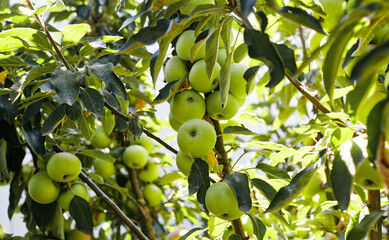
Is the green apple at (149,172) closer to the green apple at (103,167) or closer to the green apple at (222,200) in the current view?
the green apple at (103,167)

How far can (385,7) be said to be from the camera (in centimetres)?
43

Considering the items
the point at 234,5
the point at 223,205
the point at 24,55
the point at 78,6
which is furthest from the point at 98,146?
the point at 234,5

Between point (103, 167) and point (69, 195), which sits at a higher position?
point (69, 195)

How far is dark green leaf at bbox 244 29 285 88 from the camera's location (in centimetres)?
52

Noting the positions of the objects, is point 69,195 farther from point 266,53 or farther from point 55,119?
point 266,53

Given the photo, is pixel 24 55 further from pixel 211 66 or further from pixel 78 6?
pixel 211 66

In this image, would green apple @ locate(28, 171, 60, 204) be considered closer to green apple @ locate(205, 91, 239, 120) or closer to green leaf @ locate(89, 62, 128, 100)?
green leaf @ locate(89, 62, 128, 100)

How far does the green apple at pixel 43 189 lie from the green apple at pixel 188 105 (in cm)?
45

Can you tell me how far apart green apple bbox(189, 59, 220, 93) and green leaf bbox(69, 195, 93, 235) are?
1.44 ft

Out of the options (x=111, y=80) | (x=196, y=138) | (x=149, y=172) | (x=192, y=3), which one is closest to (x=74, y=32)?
(x=111, y=80)

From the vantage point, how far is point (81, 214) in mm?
1042

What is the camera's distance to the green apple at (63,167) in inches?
40.9

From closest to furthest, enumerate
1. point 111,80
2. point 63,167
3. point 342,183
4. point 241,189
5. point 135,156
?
1. point 342,183
2. point 241,189
3. point 111,80
4. point 63,167
5. point 135,156

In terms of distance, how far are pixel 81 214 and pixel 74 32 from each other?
0.43 metres
